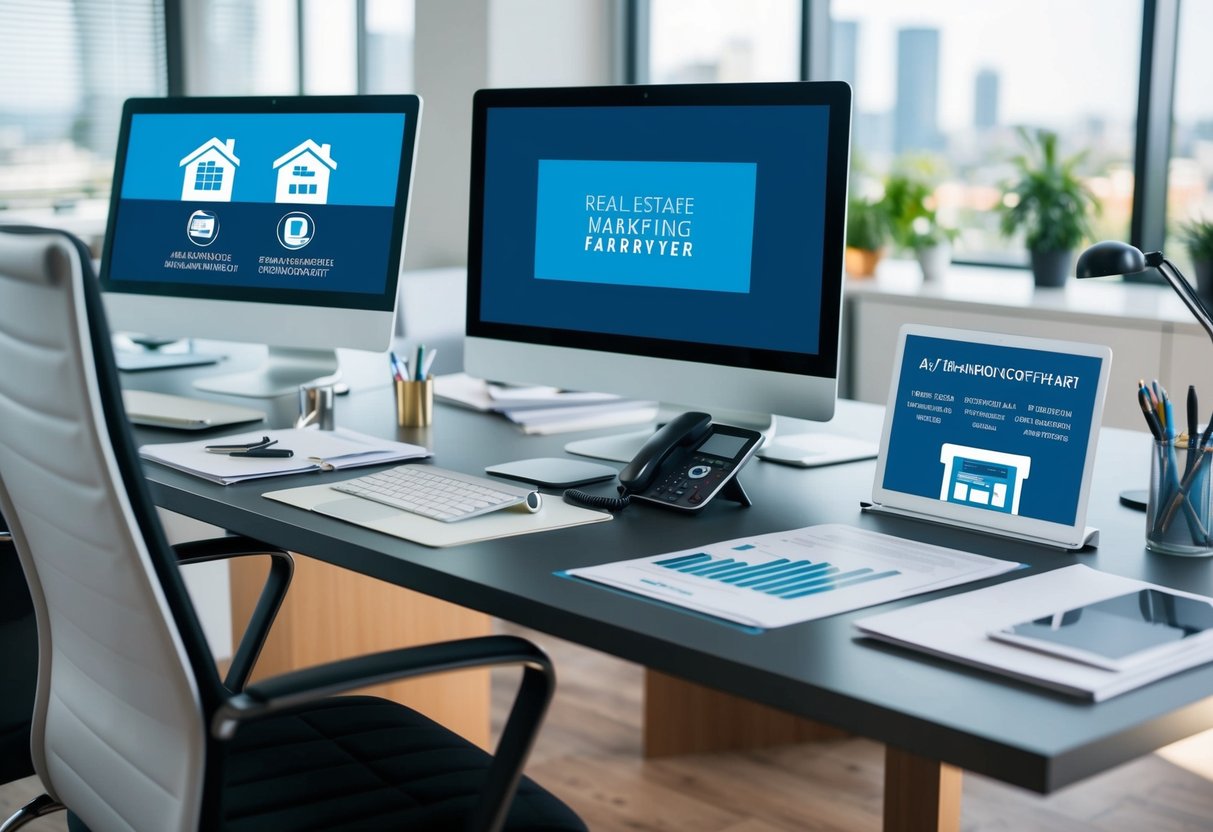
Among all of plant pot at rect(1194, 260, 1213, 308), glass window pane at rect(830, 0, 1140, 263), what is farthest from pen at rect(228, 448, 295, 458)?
glass window pane at rect(830, 0, 1140, 263)

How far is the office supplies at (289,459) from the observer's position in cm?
175

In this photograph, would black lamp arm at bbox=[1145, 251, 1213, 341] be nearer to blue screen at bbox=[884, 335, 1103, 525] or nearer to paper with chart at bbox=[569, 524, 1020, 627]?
blue screen at bbox=[884, 335, 1103, 525]

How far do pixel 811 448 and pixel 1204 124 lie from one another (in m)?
2.46

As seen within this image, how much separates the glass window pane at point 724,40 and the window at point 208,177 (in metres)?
2.50

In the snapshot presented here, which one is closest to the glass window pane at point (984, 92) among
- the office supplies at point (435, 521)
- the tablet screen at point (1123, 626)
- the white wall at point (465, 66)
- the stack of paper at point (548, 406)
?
the white wall at point (465, 66)

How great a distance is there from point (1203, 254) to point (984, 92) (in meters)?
1.08

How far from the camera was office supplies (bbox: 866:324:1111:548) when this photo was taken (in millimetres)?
1437

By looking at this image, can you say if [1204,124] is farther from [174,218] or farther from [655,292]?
[174,218]

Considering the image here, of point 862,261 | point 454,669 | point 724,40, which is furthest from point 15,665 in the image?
point 724,40

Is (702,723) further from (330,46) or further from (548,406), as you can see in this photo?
(330,46)

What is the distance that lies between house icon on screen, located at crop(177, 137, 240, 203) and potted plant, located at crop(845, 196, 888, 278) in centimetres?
225

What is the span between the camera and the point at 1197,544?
141 centimetres

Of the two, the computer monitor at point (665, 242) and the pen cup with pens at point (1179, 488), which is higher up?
the computer monitor at point (665, 242)

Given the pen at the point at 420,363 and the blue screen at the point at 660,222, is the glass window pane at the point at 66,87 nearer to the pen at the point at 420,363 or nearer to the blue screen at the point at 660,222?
the pen at the point at 420,363
